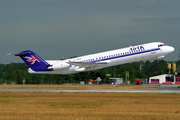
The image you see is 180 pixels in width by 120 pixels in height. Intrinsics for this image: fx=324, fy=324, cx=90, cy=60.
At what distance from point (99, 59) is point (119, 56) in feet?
11.7

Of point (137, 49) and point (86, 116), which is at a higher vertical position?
point (137, 49)

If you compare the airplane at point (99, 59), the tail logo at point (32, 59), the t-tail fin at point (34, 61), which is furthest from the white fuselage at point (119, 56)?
the tail logo at point (32, 59)

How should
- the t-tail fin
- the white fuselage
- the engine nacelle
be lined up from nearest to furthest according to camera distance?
1. the white fuselage
2. the engine nacelle
3. the t-tail fin

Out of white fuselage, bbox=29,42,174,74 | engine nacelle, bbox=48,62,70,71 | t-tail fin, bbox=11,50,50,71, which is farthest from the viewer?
t-tail fin, bbox=11,50,50,71

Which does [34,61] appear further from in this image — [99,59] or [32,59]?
[99,59]

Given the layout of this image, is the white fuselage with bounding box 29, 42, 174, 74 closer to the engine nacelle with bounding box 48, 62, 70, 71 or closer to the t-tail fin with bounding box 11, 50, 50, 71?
the engine nacelle with bounding box 48, 62, 70, 71

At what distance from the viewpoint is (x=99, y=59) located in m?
53.4

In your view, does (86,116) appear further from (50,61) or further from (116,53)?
(50,61)

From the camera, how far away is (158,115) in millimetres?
24062

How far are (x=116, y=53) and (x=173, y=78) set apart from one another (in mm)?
73753

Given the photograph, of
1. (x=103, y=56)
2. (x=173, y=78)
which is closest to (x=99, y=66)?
(x=103, y=56)

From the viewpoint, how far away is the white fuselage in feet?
169

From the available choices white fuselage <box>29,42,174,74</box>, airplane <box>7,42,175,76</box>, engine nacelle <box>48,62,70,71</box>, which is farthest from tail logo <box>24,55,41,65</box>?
white fuselage <box>29,42,174,74</box>

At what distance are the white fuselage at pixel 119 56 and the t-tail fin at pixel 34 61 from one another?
6.27 feet
